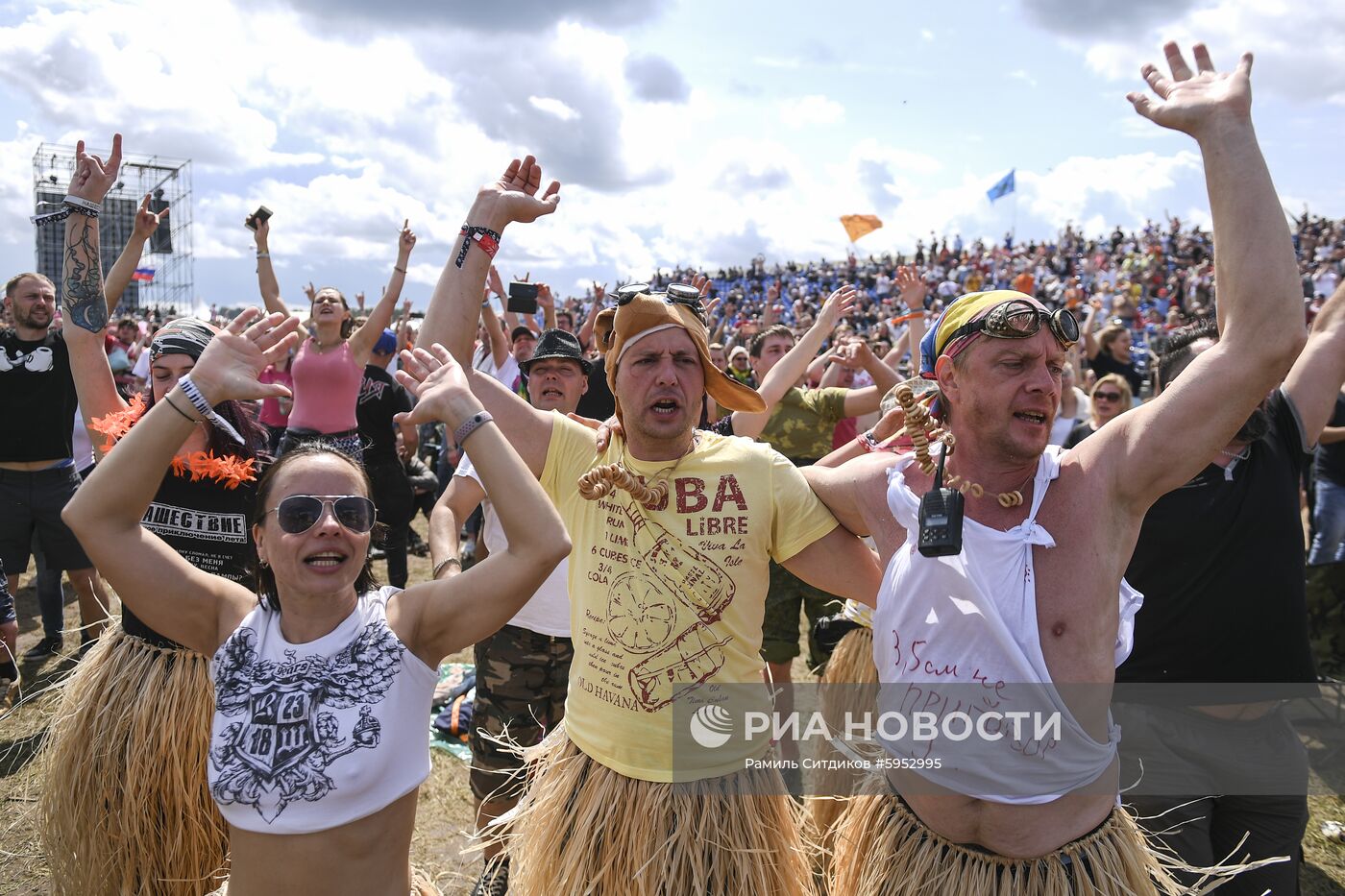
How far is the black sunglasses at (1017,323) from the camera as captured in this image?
7.12ft

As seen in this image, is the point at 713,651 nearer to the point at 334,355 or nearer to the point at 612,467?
the point at 612,467

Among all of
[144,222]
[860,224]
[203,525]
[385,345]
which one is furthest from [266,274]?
[860,224]

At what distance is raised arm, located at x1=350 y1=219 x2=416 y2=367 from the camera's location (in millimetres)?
6115

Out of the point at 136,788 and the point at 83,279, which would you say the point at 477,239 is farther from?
the point at 136,788

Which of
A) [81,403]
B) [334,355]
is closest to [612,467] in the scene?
[81,403]

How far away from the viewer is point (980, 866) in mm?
2145

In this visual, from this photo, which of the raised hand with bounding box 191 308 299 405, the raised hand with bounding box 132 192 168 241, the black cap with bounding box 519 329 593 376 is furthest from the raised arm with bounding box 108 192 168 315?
the raised hand with bounding box 191 308 299 405

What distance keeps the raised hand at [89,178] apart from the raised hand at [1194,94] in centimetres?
374

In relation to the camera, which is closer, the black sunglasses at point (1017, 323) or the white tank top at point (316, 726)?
the white tank top at point (316, 726)

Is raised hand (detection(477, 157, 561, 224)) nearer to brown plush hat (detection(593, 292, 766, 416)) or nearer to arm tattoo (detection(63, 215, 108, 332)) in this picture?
brown plush hat (detection(593, 292, 766, 416))

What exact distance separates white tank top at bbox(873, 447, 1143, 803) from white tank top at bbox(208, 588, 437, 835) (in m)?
1.29

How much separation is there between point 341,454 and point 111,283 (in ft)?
8.15

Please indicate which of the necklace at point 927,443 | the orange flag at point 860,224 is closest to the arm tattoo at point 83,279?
the necklace at point 927,443

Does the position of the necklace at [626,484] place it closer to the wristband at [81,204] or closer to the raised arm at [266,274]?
the wristband at [81,204]
